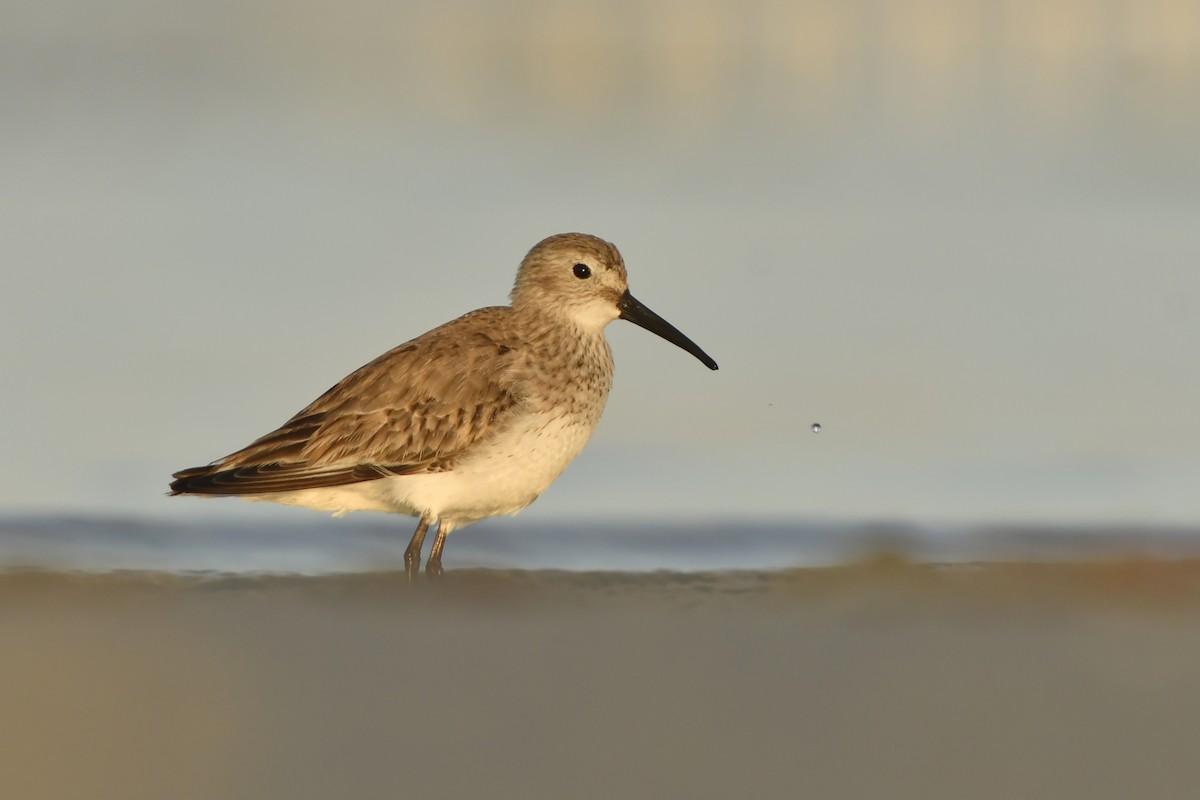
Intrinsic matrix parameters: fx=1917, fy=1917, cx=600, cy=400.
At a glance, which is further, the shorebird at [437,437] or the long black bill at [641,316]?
the long black bill at [641,316]

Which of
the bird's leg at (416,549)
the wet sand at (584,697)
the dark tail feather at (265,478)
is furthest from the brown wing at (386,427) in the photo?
the wet sand at (584,697)

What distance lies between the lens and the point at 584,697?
18.3 ft

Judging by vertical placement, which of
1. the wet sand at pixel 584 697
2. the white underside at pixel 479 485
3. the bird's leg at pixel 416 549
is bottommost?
the wet sand at pixel 584 697

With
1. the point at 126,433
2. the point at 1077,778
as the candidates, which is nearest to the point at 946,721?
the point at 1077,778

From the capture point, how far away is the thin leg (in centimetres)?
802

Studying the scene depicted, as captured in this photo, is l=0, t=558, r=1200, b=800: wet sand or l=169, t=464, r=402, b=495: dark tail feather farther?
l=169, t=464, r=402, b=495: dark tail feather

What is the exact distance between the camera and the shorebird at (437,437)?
26.3 ft

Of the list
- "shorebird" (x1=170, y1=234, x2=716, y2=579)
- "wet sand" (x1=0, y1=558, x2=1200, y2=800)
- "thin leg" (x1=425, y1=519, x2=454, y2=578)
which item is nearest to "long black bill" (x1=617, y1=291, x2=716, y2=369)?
"shorebird" (x1=170, y1=234, x2=716, y2=579)

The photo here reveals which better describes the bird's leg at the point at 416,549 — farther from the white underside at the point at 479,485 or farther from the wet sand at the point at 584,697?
the wet sand at the point at 584,697

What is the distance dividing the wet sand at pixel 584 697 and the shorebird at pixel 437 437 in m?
1.41

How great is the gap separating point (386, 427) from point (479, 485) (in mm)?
505

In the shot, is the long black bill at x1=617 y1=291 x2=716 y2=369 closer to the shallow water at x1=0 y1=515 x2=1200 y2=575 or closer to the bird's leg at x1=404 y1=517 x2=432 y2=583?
the shallow water at x1=0 y1=515 x2=1200 y2=575

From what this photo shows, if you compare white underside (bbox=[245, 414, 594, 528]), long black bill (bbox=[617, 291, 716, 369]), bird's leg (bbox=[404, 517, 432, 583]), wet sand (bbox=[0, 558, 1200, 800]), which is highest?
long black bill (bbox=[617, 291, 716, 369])

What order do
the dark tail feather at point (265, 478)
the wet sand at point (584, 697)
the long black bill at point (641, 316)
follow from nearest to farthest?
1. the wet sand at point (584, 697)
2. the dark tail feather at point (265, 478)
3. the long black bill at point (641, 316)
